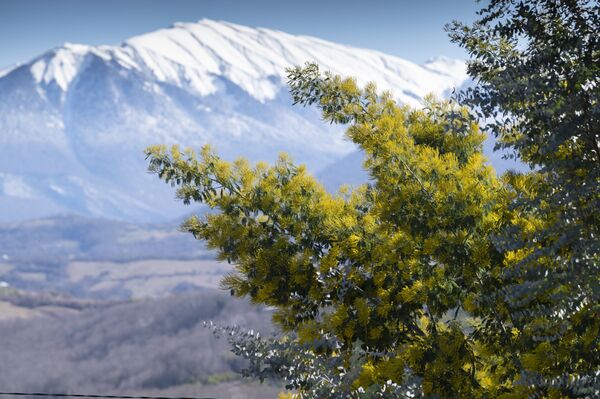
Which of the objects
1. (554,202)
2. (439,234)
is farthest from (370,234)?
(554,202)

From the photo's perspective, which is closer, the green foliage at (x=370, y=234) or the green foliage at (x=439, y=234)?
the green foliage at (x=439, y=234)

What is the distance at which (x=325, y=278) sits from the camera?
26.7 ft

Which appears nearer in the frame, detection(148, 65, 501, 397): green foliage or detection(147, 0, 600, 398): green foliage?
detection(147, 0, 600, 398): green foliage

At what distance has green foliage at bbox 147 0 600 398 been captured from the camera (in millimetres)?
6465

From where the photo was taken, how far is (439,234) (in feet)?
23.5

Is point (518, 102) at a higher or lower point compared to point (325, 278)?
higher

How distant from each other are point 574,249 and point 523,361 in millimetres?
990

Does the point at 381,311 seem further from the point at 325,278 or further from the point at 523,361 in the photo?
the point at 523,361

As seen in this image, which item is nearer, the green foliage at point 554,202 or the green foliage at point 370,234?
the green foliage at point 554,202

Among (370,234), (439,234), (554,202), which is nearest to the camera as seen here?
(554,202)

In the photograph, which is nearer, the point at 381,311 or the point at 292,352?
the point at 381,311

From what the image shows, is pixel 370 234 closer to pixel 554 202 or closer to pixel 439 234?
pixel 439 234

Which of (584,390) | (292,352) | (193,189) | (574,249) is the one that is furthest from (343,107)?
(584,390)

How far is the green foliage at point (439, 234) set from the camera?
6.46m
